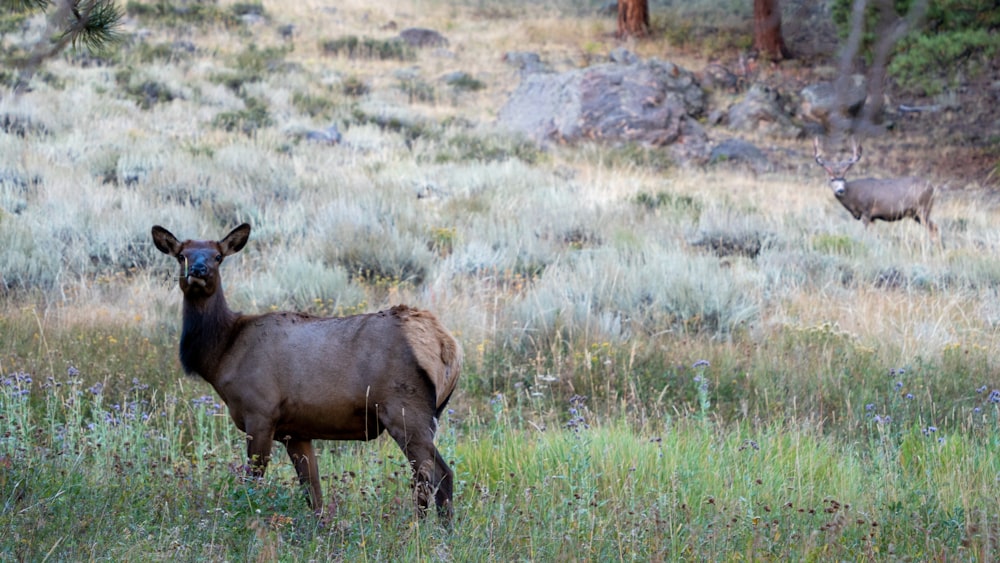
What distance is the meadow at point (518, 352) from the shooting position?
418 cm

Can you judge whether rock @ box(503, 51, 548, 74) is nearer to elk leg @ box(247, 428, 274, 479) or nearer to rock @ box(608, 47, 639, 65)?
rock @ box(608, 47, 639, 65)

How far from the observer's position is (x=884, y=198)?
16828 mm

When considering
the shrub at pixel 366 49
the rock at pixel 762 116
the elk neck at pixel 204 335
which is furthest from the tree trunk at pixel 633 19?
the elk neck at pixel 204 335

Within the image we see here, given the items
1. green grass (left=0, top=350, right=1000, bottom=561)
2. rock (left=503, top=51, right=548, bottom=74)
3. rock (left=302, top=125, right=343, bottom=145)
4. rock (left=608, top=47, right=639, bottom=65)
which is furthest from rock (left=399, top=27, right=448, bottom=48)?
green grass (left=0, top=350, right=1000, bottom=561)

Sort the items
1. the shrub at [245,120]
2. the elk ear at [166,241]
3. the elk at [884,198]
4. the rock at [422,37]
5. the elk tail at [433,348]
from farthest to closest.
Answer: the rock at [422,37]
the shrub at [245,120]
the elk at [884,198]
the elk ear at [166,241]
the elk tail at [433,348]

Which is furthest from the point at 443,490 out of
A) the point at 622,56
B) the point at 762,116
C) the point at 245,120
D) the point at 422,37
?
the point at 422,37

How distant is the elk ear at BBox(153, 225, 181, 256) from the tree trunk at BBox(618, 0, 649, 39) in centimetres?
3176

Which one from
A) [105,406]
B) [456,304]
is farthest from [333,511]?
[456,304]

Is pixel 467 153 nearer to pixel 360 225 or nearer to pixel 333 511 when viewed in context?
pixel 360 225

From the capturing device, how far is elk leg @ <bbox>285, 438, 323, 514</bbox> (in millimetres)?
4582

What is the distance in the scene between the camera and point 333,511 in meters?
4.05

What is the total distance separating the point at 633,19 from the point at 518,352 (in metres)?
29.5

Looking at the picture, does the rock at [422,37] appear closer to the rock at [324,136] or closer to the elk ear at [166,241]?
the rock at [324,136]

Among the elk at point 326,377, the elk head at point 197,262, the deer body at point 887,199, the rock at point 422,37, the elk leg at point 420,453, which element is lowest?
the deer body at point 887,199
